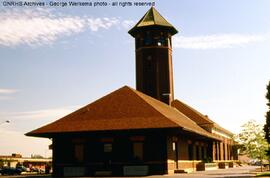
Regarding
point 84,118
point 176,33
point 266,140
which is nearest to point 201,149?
point 266,140

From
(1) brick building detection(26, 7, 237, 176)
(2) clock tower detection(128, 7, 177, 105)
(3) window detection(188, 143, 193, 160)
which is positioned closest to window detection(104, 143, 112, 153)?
(1) brick building detection(26, 7, 237, 176)

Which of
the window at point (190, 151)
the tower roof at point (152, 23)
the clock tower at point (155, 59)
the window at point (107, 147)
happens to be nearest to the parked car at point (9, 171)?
the clock tower at point (155, 59)

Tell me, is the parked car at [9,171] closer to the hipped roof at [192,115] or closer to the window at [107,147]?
the hipped roof at [192,115]

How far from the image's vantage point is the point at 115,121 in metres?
36.7

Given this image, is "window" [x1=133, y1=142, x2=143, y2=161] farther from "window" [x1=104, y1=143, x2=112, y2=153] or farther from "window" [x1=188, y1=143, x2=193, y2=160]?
"window" [x1=188, y1=143, x2=193, y2=160]

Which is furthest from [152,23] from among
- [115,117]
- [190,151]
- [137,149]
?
[137,149]

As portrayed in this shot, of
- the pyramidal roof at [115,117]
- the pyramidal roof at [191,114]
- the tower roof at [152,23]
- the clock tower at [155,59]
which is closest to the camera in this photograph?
the pyramidal roof at [115,117]

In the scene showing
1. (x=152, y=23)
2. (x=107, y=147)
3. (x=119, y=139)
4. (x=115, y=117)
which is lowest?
(x=107, y=147)

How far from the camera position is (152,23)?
52.2 meters

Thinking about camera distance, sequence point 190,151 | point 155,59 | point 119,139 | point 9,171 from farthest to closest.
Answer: point 9,171 → point 155,59 → point 190,151 → point 119,139

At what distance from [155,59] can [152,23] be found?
14.3 ft

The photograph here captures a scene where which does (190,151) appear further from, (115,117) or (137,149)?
(115,117)

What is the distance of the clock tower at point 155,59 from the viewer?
5175 cm

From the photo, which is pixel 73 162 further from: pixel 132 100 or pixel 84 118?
pixel 132 100
